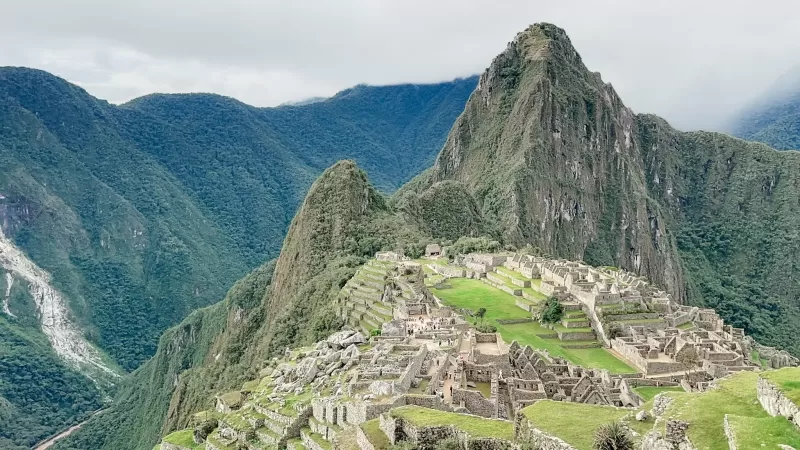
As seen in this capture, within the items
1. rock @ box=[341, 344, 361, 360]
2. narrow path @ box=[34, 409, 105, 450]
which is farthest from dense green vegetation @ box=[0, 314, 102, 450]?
rock @ box=[341, 344, 361, 360]

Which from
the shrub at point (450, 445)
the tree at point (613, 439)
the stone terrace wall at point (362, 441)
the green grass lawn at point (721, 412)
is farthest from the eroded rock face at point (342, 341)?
the tree at point (613, 439)

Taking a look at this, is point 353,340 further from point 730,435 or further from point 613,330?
point 613,330

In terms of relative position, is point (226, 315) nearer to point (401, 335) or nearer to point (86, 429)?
point (86, 429)

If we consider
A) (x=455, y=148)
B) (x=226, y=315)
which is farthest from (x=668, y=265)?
(x=226, y=315)

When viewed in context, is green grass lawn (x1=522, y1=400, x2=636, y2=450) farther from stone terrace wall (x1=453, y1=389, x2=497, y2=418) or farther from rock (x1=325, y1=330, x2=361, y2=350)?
rock (x1=325, y1=330, x2=361, y2=350)

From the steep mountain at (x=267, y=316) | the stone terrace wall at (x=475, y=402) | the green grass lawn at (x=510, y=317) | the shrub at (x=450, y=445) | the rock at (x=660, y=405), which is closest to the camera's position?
the rock at (x=660, y=405)

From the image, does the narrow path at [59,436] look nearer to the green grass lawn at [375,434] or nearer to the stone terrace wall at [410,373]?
the stone terrace wall at [410,373]
